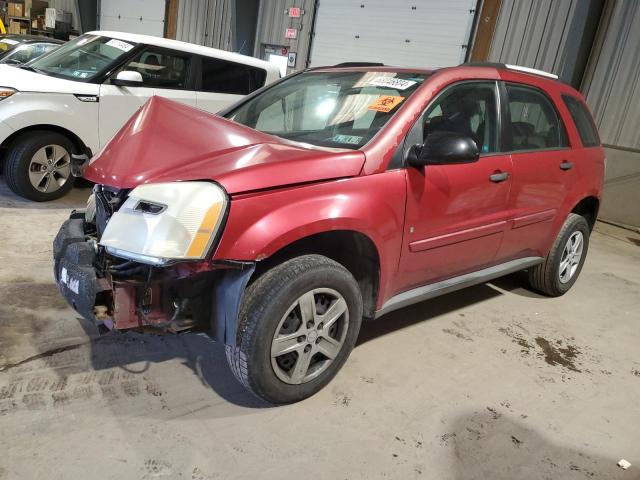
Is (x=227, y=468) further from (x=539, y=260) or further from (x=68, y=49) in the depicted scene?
(x=68, y=49)

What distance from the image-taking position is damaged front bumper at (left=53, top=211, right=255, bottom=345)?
1998 millimetres

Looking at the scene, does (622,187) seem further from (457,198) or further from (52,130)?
(52,130)

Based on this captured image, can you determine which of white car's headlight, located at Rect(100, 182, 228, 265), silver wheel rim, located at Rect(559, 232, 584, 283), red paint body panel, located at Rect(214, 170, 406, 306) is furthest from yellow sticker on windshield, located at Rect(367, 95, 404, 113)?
silver wheel rim, located at Rect(559, 232, 584, 283)

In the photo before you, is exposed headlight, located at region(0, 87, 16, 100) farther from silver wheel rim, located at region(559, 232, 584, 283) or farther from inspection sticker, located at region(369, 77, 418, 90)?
silver wheel rim, located at region(559, 232, 584, 283)

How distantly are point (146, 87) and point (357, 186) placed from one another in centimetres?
399

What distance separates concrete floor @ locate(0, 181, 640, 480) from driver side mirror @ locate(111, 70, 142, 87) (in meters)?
2.40

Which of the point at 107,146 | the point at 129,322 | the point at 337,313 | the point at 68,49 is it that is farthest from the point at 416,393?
the point at 68,49

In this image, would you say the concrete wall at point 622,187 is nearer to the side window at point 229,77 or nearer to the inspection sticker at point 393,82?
the side window at point 229,77

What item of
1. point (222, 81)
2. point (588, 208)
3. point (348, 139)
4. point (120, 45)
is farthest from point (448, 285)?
point (120, 45)

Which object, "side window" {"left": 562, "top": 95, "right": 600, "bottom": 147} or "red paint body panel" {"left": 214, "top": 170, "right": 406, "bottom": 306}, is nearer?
"red paint body panel" {"left": 214, "top": 170, "right": 406, "bottom": 306}

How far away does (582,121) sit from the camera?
379cm

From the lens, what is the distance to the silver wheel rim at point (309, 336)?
7.33ft

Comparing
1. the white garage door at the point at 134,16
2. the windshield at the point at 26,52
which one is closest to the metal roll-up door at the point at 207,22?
the white garage door at the point at 134,16

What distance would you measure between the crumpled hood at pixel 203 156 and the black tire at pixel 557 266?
7.11 feet
